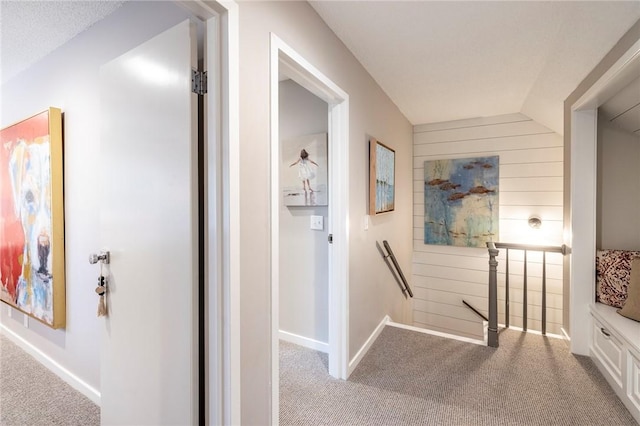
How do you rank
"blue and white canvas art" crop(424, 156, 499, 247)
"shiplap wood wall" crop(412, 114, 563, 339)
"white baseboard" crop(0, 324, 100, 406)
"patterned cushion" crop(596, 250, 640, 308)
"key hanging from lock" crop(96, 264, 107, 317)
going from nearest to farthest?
1. "key hanging from lock" crop(96, 264, 107, 317)
2. "white baseboard" crop(0, 324, 100, 406)
3. "patterned cushion" crop(596, 250, 640, 308)
4. "shiplap wood wall" crop(412, 114, 563, 339)
5. "blue and white canvas art" crop(424, 156, 499, 247)

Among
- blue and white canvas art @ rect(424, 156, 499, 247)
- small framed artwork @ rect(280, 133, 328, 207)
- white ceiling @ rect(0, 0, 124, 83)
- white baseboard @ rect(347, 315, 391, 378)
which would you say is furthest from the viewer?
blue and white canvas art @ rect(424, 156, 499, 247)

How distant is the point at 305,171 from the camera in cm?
240

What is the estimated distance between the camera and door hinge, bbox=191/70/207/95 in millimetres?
1096

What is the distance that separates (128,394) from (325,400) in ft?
3.49

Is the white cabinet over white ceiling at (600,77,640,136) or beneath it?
beneath

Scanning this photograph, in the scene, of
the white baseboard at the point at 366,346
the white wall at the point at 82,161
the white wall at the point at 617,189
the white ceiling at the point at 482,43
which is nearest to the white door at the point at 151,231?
the white wall at the point at 82,161

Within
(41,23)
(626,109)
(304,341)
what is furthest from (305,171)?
(626,109)

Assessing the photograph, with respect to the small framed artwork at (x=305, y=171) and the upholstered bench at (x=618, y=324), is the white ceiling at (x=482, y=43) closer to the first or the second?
the small framed artwork at (x=305, y=171)

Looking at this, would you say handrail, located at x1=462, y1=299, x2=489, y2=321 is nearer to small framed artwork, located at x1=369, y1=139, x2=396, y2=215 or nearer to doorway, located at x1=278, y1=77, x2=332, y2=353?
small framed artwork, located at x1=369, y1=139, x2=396, y2=215

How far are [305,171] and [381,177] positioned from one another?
71 cm

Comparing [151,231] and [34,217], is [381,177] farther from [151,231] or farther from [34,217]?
[34,217]

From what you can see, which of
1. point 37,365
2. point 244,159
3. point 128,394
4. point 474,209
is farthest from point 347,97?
point 37,365

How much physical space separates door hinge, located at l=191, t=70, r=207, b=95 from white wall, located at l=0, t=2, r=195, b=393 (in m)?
0.70

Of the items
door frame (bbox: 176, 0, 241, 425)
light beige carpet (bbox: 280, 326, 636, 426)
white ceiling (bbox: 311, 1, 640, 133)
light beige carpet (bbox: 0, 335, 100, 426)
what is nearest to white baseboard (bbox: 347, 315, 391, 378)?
light beige carpet (bbox: 280, 326, 636, 426)
